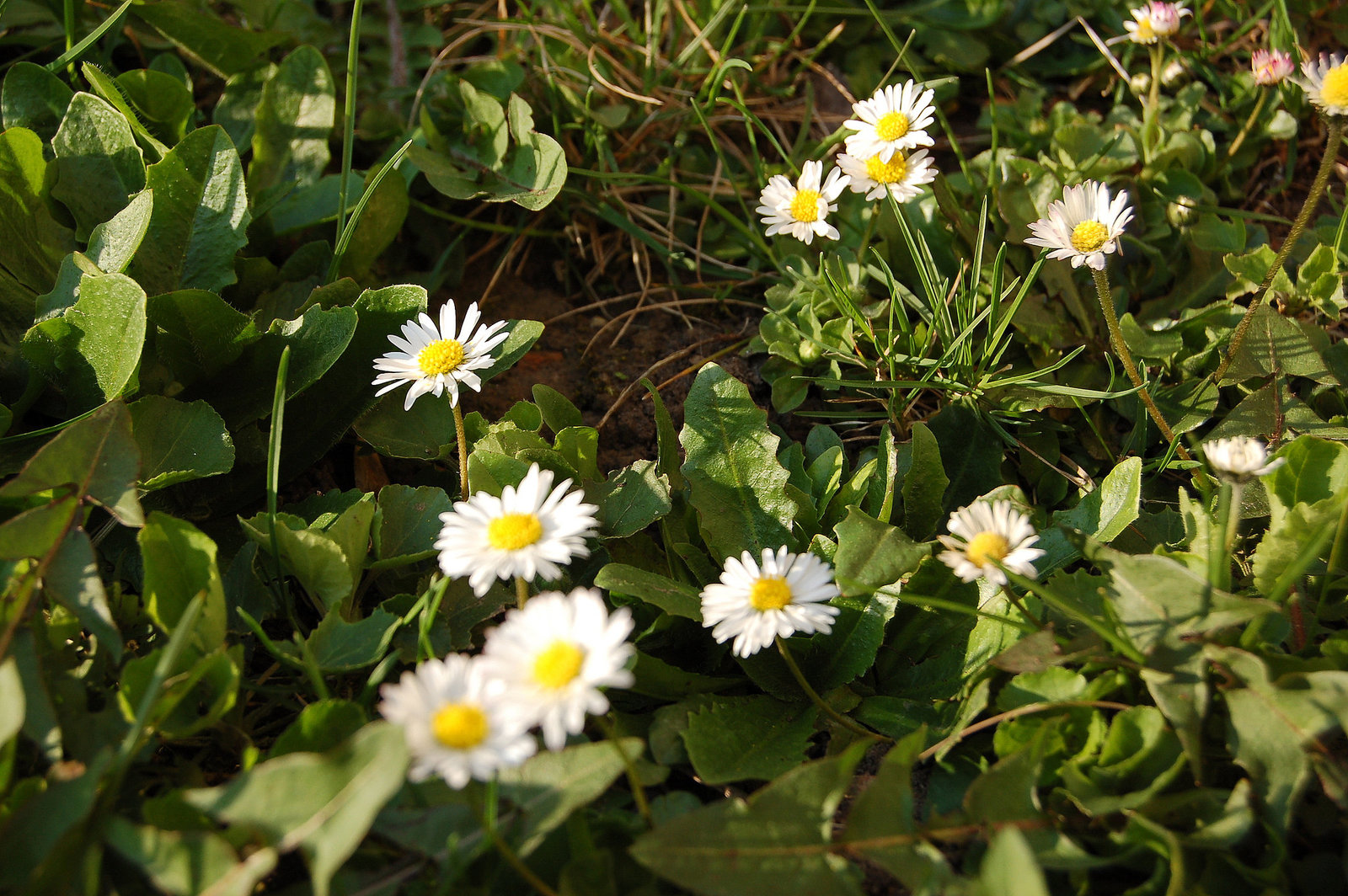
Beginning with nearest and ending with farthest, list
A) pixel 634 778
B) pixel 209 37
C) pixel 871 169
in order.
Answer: pixel 634 778
pixel 871 169
pixel 209 37

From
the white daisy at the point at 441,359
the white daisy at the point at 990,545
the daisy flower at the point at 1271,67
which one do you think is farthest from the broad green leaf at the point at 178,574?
the daisy flower at the point at 1271,67

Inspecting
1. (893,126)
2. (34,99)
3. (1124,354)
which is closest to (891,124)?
(893,126)

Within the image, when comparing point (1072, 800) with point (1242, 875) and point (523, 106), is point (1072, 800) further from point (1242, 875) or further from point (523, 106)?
point (523, 106)

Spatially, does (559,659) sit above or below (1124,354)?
below

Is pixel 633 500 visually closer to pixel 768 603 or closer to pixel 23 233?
pixel 768 603

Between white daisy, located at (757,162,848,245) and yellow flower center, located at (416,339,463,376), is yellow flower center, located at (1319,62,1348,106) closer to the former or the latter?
white daisy, located at (757,162,848,245)

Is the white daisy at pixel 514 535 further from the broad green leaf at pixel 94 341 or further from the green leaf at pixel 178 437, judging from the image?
the broad green leaf at pixel 94 341

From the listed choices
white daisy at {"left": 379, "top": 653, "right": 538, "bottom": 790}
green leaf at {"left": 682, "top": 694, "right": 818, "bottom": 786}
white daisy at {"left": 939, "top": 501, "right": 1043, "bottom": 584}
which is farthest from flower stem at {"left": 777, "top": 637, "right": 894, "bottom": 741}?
white daisy at {"left": 379, "top": 653, "right": 538, "bottom": 790}
